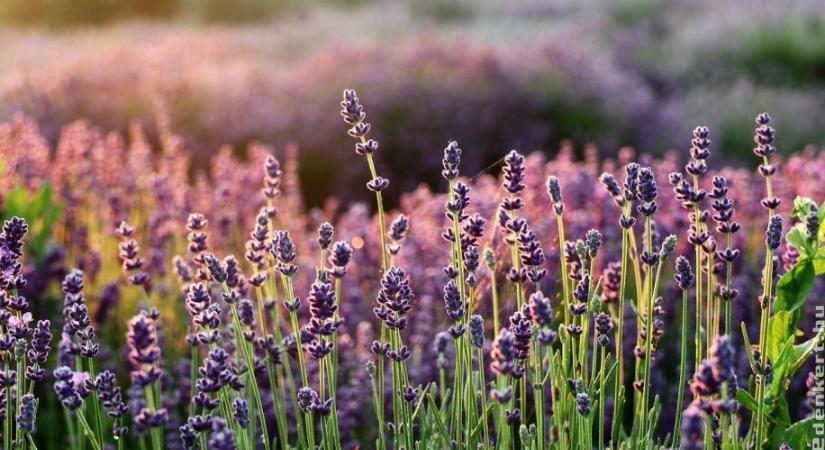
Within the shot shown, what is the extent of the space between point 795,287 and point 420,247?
2365 millimetres

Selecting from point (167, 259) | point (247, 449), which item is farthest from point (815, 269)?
point (167, 259)

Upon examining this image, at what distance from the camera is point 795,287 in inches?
93.4

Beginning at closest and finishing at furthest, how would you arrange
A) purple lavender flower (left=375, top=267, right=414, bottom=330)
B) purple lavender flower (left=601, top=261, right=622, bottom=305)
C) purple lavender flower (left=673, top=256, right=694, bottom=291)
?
purple lavender flower (left=375, top=267, right=414, bottom=330), purple lavender flower (left=673, top=256, right=694, bottom=291), purple lavender flower (left=601, top=261, right=622, bottom=305)

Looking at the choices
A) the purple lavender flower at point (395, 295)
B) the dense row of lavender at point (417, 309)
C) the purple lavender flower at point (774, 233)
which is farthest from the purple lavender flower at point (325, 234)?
the purple lavender flower at point (774, 233)

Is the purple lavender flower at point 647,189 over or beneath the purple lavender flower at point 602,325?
over

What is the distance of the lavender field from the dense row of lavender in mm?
14

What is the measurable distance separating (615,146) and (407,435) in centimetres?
709

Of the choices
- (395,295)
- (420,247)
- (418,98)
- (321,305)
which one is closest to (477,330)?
(395,295)

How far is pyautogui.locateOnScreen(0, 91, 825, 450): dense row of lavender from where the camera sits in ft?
6.86

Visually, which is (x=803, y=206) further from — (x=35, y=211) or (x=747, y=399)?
(x=35, y=211)

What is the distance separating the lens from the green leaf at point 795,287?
2.34 meters

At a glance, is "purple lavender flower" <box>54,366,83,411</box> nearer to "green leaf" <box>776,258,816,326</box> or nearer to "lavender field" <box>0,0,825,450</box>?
"lavender field" <box>0,0,825,450</box>

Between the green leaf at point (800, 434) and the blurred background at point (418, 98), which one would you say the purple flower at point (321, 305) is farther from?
the blurred background at point (418, 98)

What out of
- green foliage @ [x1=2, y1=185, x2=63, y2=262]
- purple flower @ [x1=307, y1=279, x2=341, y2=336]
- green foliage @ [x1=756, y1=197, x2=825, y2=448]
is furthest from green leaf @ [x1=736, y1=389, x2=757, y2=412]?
green foliage @ [x1=2, y1=185, x2=63, y2=262]
